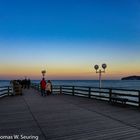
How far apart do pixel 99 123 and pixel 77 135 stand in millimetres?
1642

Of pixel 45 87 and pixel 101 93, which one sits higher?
pixel 45 87

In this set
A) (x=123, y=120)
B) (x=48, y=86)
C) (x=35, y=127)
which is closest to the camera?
(x=35, y=127)

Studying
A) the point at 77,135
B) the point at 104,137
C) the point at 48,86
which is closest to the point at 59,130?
the point at 77,135

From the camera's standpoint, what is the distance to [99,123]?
24.8 ft

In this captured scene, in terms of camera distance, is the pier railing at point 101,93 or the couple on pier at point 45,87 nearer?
the pier railing at point 101,93

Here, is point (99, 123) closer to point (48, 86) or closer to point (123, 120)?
point (123, 120)

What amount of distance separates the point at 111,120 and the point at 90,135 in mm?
2171

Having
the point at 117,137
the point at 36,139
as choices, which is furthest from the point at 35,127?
the point at 117,137

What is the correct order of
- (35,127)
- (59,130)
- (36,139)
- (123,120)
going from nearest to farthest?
(36,139), (59,130), (35,127), (123,120)

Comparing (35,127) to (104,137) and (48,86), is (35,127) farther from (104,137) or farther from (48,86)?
(48,86)

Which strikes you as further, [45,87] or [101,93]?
[101,93]

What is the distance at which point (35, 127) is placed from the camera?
7125mm

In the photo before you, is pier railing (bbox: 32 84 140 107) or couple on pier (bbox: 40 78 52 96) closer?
pier railing (bbox: 32 84 140 107)

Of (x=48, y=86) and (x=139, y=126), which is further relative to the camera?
(x=48, y=86)
